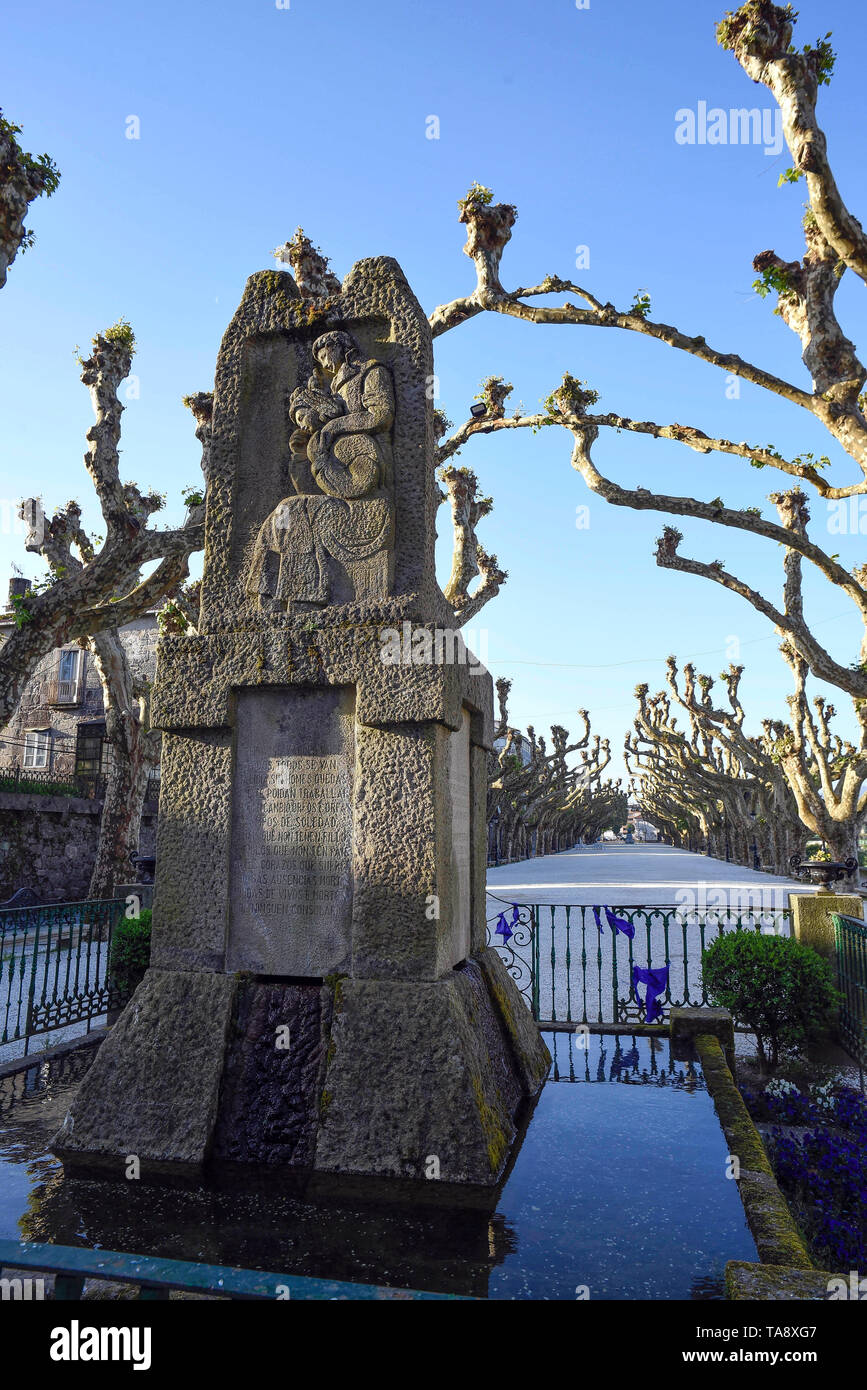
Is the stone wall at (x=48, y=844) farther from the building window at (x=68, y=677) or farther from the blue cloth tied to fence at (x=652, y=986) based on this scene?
the blue cloth tied to fence at (x=652, y=986)

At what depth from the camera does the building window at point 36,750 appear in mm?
29625

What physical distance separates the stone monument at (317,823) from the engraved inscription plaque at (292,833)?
1cm

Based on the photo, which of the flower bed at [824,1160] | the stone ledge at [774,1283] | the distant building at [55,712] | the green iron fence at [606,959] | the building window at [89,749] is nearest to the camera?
the stone ledge at [774,1283]

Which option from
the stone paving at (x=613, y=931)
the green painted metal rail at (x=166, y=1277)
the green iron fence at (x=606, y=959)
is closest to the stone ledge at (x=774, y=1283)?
the green painted metal rail at (x=166, y=1277)

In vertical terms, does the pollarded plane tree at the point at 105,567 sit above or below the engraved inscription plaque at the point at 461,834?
above

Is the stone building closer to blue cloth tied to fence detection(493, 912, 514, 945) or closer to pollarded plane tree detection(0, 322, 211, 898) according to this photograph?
pollarded plane tree detection(0, 322, 211, 898)

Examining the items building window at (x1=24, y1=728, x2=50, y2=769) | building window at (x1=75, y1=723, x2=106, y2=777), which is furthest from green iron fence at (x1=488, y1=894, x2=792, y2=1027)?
building window at (x1=24, y1=728, x2=50, y2=769)

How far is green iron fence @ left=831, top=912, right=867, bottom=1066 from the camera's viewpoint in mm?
7254

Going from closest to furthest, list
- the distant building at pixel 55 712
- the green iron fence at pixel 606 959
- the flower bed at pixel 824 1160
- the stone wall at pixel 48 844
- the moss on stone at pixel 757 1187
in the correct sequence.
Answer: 1. the moss on stone at pixel 757 1187
2. the flower bed at pixel 824 1160
3. the green iron fence at pixel 606 959
4. the stone wall at pixel 48 844
5. the distant building at pixel 55 712

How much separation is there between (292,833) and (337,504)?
1.81 meters

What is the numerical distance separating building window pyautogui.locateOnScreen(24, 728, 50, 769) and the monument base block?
28141 mm

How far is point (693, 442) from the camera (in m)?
10.0

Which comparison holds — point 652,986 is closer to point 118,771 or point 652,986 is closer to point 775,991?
point 775,991
